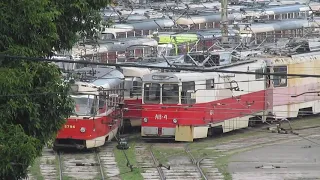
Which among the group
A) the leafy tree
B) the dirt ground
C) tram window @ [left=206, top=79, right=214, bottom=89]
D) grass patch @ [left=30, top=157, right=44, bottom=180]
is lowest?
→ the dirt ground

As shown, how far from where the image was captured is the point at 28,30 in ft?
54.5

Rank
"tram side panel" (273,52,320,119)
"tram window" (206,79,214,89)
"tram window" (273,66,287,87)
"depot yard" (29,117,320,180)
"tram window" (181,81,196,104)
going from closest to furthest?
"depot yard" (29,117,320,180)
"tram window" (181,81,196,104)
"tram window" (206,79,214,89)
"tram window" (273,66,287,87)
"tram side panel" (273,52,320,119)

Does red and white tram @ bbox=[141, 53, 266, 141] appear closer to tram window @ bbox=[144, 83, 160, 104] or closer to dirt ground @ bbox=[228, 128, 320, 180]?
tram window @ bbox=[144, 83, 160, 104]

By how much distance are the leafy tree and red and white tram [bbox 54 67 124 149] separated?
353 inches

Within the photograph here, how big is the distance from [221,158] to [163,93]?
2.97 meters

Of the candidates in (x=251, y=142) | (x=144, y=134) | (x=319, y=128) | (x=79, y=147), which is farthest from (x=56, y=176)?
(x=319, y=128)

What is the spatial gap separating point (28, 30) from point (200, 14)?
32.5 metres

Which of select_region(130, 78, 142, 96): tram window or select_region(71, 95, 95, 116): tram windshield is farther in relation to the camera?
select_region(130, 78, 142, 96): tram window

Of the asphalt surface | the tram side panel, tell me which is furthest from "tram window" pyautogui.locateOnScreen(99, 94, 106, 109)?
the tram side panel

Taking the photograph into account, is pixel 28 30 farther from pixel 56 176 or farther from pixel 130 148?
pixel 130 148

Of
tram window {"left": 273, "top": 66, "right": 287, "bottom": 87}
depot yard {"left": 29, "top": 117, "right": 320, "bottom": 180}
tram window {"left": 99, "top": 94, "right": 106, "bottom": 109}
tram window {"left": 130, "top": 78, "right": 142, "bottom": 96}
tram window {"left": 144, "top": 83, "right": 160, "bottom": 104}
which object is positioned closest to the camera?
depot yard {"left": 29, "top": 117, "right": 320, "bottom": 180}

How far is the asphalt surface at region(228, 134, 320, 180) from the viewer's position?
24688mm

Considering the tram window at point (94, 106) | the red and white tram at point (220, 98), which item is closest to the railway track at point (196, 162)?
the red and white tram at point (220, 98)

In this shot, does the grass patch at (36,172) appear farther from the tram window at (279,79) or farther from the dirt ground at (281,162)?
the tram window at (279,79)
